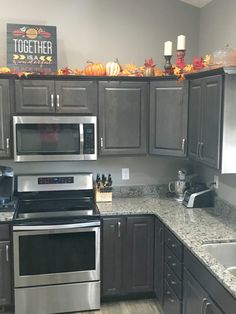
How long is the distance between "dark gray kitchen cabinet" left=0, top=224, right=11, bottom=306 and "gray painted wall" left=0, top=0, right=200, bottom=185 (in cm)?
76

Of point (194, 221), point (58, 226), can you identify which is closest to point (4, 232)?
point (58, 226)

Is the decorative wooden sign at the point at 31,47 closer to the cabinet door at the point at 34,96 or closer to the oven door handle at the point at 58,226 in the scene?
the cabinet door at the point at 34,96

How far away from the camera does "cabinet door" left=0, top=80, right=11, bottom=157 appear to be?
10.3 ft

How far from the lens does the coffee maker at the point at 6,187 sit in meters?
3.22

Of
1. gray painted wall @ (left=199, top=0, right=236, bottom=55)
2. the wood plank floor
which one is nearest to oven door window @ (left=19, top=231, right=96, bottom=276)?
the wood plank floor

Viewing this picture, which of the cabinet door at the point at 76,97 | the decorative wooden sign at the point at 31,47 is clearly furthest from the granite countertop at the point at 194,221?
the decorative wooden sign at the point at 31,47

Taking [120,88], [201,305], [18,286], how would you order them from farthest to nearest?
[120,88], [18,286], [201,305]

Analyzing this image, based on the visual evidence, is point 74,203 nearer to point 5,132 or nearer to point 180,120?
point 5,132

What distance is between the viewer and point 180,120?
10.5ft

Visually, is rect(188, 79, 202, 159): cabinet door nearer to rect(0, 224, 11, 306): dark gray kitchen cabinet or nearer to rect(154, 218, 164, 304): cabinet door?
rect(154, 218, 164, 304): cabinet door

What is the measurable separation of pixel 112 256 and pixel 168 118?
1328 mm

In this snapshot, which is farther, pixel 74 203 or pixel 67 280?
pixel 74 203

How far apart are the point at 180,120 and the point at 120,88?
0.62 meters

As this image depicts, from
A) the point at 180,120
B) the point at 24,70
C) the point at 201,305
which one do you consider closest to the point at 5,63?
the point at 24,70
